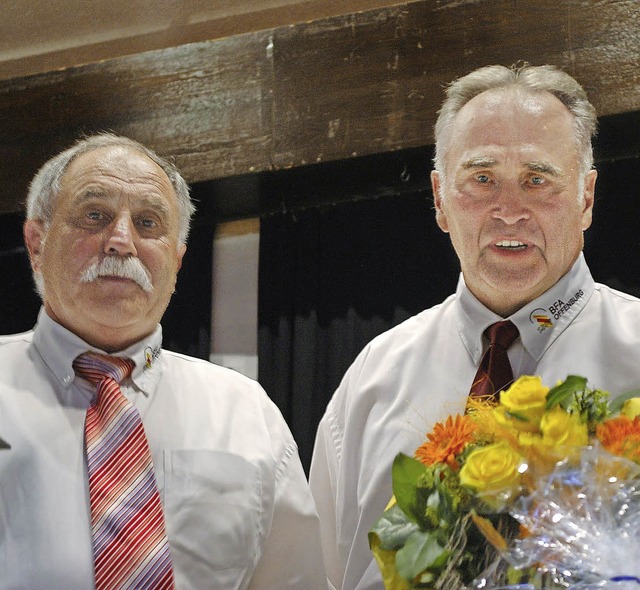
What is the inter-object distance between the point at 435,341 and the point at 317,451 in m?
0.37

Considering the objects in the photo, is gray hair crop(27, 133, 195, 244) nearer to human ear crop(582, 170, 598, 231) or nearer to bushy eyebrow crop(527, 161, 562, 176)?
bushy eyebrow crop(527, 161, 562, 176)

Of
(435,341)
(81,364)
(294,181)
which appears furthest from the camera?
(294,181)

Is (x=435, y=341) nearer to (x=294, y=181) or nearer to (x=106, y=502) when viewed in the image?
(x=106, y=502)

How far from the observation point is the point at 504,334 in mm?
2385

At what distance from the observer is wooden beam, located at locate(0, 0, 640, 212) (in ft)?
11.6

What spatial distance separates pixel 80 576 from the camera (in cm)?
207

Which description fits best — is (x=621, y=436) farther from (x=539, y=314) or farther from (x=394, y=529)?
(x=539, y=314)

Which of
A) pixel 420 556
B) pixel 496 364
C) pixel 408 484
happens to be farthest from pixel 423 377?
pixel 420 556

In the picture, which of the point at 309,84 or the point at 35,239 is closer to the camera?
the point at 35,239

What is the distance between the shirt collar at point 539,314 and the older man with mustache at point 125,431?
0.47 metres

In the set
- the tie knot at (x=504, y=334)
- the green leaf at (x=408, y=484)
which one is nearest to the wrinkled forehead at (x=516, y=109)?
the tie knot at (x=504, y=334)

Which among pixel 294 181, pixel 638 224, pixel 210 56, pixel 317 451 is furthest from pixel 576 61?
pixel 317 451

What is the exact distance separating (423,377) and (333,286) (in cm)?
147

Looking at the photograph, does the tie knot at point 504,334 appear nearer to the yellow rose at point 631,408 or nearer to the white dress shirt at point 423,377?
the white dress shirt at point 423,377
